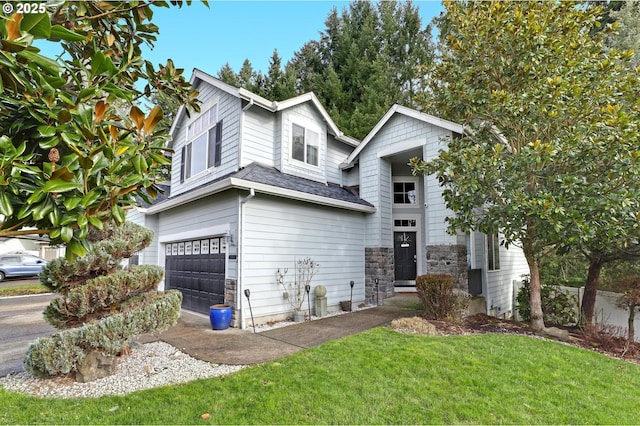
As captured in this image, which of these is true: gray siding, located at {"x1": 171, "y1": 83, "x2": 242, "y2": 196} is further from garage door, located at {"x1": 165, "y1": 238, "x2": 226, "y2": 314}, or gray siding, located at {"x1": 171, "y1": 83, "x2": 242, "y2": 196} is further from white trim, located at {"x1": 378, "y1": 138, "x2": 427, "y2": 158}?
white trim, located at {"x1": 378, "y1": 138, "x2": 427, "y2": 158}

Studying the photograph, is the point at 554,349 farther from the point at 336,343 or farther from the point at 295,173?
the point at 295,173

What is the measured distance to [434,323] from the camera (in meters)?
7.36

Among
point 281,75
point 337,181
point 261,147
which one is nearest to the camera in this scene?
point 261,147

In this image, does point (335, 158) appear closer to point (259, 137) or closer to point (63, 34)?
point (259, 137)

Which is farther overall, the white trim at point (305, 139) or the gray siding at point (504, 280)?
the gray siding at point (504, 280)

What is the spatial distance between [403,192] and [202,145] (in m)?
7.44

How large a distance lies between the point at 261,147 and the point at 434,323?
6829 millimetres

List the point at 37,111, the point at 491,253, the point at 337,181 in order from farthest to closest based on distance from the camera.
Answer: the point at 337,181 < the point at 491,253 < the point at 37,111

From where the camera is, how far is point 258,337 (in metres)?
6.77

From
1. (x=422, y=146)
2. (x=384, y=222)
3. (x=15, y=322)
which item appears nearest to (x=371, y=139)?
(x=422, y=146)

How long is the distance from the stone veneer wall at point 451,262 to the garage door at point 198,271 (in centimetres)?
608

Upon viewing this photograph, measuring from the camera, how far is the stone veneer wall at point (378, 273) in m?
10.8

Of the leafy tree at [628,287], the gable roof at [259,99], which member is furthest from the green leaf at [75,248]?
the leafy tree at [628,287]

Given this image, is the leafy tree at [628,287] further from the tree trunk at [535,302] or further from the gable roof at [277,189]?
the gable roof at [277,189]
